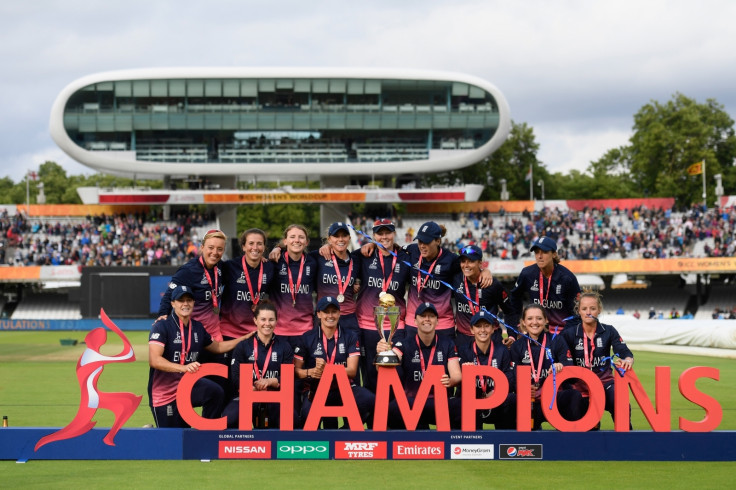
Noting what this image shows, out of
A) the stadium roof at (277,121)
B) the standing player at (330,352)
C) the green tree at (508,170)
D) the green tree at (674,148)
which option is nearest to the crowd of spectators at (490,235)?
the stadium roof at (277,121)

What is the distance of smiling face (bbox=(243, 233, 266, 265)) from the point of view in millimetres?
9125

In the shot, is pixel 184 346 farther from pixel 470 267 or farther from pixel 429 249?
pixel 470 267

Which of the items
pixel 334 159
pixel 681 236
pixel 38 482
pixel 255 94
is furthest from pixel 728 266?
pixel 38 482

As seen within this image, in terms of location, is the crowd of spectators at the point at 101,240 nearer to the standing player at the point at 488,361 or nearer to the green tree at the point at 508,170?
the green tree at the point at 508,170

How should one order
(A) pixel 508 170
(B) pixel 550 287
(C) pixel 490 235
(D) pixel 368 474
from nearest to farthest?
(D) pixel 368 474, (B) pixel 550 287, (C) pixel 490 235, (A) pixel 508 170

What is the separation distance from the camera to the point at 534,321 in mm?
9000

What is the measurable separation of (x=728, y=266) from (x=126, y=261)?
31.5 metres

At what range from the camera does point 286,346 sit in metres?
8.94

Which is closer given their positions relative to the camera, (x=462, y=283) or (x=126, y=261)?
(x=462, y=283)

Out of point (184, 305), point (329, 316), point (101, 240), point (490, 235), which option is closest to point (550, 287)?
point (329, 316)

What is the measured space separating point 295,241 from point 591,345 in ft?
10.8

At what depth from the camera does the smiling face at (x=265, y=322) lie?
28.5 ft

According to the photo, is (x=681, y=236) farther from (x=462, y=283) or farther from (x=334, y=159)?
(x=462, y=283)

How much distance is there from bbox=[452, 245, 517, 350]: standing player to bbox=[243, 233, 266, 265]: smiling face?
215 cm
